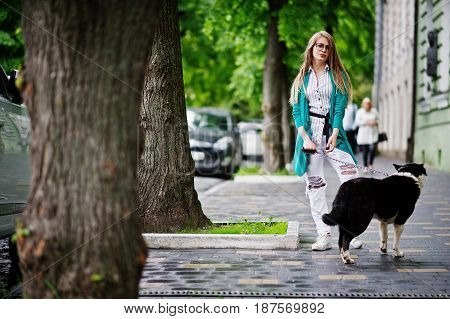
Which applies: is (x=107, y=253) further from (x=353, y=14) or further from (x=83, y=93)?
(x=353, y=14)

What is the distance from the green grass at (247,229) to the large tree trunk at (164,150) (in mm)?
157

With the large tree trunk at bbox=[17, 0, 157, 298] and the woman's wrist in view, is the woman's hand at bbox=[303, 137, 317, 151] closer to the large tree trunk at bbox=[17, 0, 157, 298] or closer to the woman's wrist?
the woman's wrist

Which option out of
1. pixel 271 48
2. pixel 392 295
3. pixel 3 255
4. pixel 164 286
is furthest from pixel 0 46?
pixel 392 295

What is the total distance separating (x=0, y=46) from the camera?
14125mm

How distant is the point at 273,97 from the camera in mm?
17172

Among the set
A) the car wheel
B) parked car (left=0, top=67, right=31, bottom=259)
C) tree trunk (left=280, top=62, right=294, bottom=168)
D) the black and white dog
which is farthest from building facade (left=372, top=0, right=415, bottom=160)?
parked car (left=0, top=67, right=31, bottom=259)

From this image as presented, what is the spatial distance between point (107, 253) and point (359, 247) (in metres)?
3.98

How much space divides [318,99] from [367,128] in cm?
1077

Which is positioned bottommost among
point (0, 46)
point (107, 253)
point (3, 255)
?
point (3, 255)

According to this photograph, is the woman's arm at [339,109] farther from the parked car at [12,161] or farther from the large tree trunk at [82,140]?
the large tree trunk at [82,140]

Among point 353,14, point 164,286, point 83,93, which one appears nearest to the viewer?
point 83,93

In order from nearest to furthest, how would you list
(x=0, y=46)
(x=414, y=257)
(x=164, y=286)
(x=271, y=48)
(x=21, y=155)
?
1. (x=164, y=286)
2. (x=21, y=155)
3. (x=414, y=257)
4. (x=0, y=46)
5. (x=271, y=48)

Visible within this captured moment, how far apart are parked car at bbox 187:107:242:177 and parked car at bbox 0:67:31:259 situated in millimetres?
12688

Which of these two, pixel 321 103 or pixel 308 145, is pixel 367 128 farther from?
pixel 308 145
